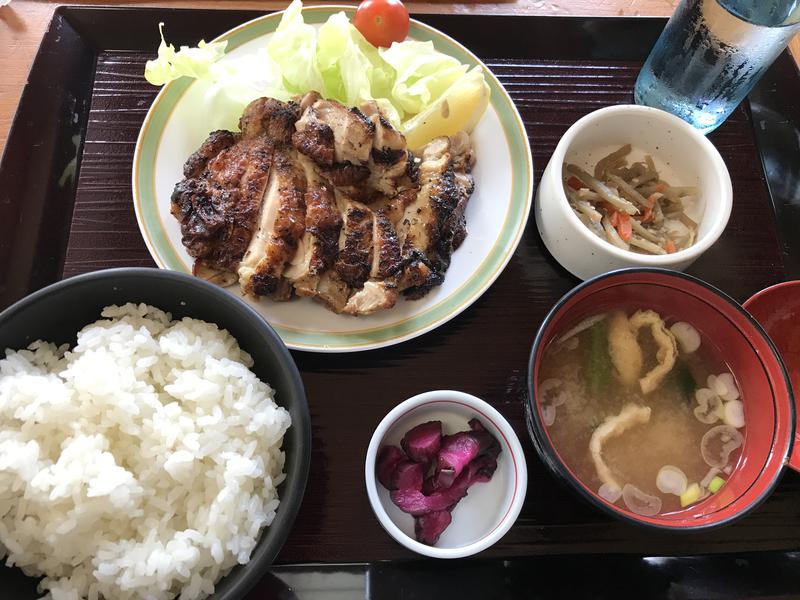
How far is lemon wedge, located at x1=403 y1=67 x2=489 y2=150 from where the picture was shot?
197cm

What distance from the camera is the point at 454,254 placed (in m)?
1.90

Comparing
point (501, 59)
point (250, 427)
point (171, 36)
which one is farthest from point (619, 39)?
point (250, 427)

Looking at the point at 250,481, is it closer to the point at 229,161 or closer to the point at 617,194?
the point at 229,161

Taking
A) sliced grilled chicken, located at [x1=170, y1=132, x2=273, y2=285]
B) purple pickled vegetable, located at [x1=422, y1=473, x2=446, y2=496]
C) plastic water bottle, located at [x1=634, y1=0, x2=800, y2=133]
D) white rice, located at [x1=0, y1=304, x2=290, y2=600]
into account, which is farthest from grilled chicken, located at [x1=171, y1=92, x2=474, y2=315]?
plastic water bottle, located at [x1=634, y1=0, x2=800, y2=133]

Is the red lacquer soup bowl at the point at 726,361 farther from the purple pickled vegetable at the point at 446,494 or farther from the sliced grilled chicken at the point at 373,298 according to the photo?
the sliced grilled chicken at the point at 373,298

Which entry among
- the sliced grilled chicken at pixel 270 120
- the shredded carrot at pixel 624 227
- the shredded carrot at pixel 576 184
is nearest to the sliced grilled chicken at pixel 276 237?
the sliced grilled chicken at pixel 270 120

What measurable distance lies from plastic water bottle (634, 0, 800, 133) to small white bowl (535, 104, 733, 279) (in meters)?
0.24

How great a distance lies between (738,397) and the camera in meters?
1.64

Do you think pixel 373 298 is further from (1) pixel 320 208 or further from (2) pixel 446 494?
(2) pixel 446 494

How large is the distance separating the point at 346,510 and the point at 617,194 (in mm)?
1351

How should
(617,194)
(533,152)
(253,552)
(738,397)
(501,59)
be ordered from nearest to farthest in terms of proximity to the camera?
(253,552) → (738,397) → (617,194) → (533,152) → (501,59)

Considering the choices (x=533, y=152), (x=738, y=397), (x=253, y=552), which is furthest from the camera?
(x=533, y=152)

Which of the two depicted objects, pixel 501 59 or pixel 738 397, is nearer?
pixel 738 397

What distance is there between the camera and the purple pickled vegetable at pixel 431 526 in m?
1.54
